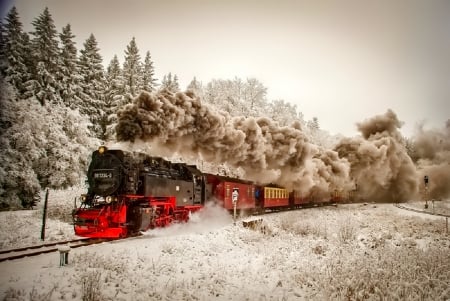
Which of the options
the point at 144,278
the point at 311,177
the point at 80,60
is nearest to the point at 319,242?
the point at 144,278

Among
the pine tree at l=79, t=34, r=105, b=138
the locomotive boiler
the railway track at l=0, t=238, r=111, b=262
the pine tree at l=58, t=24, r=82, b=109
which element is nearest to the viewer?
the railway track at l=0, t=238, r=111, b=262

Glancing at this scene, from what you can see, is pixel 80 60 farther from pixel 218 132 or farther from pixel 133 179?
pixel 133 179

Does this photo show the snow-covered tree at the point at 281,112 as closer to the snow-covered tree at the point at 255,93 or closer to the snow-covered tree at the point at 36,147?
the snow-covered tree at the point at 255,93

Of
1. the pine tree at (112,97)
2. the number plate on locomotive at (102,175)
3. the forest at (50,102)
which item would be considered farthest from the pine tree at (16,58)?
the number plate on locomotive at (102,175)

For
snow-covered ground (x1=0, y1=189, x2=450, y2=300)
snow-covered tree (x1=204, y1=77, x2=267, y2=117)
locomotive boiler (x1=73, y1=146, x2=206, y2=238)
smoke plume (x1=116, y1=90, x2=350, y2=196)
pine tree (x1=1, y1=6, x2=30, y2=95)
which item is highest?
snow-covered tree (x1=204, y1=77, x2=267, y2=117)

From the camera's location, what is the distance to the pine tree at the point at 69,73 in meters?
21.3

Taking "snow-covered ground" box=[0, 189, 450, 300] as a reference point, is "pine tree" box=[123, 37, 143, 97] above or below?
above

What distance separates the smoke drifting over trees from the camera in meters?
15.2

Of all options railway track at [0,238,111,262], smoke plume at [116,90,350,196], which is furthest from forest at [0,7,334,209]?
railway track at [0,238,111,262]

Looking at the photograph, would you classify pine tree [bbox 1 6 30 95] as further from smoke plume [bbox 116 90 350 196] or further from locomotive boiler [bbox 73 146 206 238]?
locomotive boiler [bbox 73 146 206 238]

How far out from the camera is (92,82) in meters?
27.3

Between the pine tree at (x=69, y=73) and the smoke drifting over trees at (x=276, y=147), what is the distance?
30.5 ft

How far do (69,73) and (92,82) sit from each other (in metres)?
4.75

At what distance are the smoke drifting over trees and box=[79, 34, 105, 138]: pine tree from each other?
10.4 m
